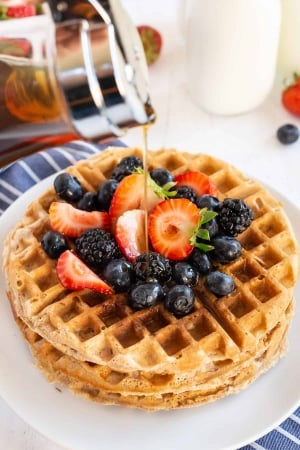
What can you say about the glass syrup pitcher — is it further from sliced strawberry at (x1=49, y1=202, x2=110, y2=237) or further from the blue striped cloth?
the blue striped cloth

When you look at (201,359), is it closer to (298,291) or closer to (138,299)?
(138,299)

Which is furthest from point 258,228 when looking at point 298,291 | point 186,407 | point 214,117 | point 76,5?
point 214,117

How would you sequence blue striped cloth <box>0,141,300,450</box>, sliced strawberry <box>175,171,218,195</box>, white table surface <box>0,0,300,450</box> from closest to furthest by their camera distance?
sliced strawberry <box>175,171,218,195</box>, blue striped cloth <box>0,141,300,450</box>, white table surface <box>0,0,300,450</box>

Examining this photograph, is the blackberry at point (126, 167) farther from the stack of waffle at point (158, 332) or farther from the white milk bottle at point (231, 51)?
the white milk bottle at point (231, 51)

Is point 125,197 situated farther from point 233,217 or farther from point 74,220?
point 233,217

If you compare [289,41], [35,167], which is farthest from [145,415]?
[289,41]

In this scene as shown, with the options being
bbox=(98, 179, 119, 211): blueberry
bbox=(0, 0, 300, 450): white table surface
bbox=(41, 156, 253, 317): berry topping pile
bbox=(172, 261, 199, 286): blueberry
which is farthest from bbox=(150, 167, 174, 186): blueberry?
bbox=(0, 0, 300, 450): white table surface
